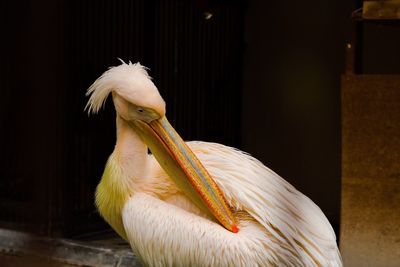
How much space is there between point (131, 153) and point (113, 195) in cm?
21

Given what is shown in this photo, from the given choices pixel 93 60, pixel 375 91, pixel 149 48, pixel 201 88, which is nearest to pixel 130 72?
pixel 375 91

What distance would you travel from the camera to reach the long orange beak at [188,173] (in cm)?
258

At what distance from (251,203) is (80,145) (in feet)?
8.72

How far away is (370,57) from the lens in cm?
573

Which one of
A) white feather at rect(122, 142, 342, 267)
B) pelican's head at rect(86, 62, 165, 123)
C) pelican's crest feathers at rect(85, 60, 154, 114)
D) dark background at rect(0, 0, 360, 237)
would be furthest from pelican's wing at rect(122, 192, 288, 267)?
dark background at rect(0, 0, 360, 237)

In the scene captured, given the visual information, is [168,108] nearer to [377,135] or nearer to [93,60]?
[93,60]

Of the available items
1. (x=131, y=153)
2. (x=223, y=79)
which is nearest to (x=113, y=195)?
(x=131, y=153)

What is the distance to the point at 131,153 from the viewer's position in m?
2.95

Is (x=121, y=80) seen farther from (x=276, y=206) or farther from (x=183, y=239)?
(x=276, y=206)

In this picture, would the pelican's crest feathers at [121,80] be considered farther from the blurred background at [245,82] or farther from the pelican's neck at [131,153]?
the blurred background at [245,82]

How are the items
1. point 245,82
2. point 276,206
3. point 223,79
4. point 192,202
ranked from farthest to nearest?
point 245,82 < point 223,79 < point 192,202 < point 276,206

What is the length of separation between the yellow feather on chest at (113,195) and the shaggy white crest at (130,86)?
1.10 ft

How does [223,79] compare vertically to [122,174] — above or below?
above

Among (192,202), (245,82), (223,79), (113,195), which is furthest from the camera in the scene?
(245,82)
